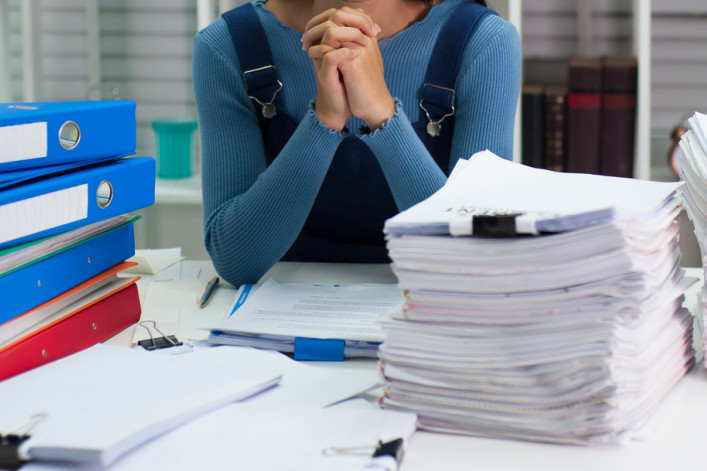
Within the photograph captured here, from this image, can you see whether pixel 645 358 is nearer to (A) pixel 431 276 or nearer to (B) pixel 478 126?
(A) pixel 431 276

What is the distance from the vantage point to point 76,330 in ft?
2.82

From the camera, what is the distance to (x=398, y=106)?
1.14 m

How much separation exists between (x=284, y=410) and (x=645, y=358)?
306 mm

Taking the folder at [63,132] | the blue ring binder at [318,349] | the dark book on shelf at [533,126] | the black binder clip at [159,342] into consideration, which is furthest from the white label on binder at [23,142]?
the dark book on shelf at [533,126]

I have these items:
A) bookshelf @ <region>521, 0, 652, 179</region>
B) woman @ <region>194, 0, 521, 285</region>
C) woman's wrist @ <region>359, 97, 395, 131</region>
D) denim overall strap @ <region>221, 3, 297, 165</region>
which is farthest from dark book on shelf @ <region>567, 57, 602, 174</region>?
woman's wrist @ <region>359, 97, 395, 131</region>

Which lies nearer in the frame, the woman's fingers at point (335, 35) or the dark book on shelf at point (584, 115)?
the woman's fingers at point (335, 35)

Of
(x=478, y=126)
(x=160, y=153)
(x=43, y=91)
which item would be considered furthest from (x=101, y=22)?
(x=478, y=126)

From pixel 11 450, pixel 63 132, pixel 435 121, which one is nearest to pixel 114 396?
pixel 11 450

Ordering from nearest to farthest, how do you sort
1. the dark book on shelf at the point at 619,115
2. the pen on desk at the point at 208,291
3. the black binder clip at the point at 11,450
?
the black binder clip at the point at 11,450, the pen on desk at the point at 208,291, the dark book on shelf at the point at 619,115

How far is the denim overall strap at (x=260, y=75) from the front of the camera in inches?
52.9

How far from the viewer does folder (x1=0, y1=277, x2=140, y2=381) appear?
76cm

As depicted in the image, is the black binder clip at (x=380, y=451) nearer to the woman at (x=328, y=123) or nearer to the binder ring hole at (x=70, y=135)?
the binder ring hole at (x=70, y=135)

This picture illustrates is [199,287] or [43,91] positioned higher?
[43,91]

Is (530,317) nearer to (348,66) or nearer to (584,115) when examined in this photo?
(348,66)
